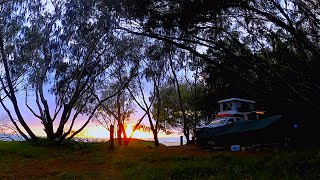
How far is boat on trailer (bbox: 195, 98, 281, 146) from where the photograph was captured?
1753cm

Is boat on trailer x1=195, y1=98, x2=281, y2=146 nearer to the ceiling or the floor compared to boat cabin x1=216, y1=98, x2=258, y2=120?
nearer to the floor

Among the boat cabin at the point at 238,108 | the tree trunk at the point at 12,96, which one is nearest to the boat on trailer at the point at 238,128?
the boat cabin at the point at 238,108

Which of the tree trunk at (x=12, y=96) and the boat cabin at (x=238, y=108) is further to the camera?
the boat cabin at (x=238, y=108)

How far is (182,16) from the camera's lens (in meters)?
8.88

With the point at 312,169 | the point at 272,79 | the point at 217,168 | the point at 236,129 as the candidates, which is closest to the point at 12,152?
the point at 236,129

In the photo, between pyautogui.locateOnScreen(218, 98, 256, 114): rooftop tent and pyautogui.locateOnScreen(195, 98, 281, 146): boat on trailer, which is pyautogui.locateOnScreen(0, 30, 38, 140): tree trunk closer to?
pyautogui.locateOnScreen(195, 98, 281, 146): boat on trailer

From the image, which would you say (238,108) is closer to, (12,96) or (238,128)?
(238,128)

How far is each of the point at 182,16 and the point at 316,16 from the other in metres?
3.30

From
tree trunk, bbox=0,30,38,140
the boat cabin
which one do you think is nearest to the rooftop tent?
the boat cabin

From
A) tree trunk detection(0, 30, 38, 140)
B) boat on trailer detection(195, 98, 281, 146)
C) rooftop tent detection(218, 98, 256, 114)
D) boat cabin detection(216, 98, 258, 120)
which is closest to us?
boat on trailer detection(195, 98, 281, 146)

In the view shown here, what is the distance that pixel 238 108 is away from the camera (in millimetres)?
23828

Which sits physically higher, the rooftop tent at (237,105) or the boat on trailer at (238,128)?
the rooftop tent at (237,105)

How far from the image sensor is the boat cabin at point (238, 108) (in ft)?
76.2

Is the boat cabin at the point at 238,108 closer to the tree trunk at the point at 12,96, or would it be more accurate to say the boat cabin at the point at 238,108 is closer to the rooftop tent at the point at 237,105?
the rooftop tent at the point at 237,105
